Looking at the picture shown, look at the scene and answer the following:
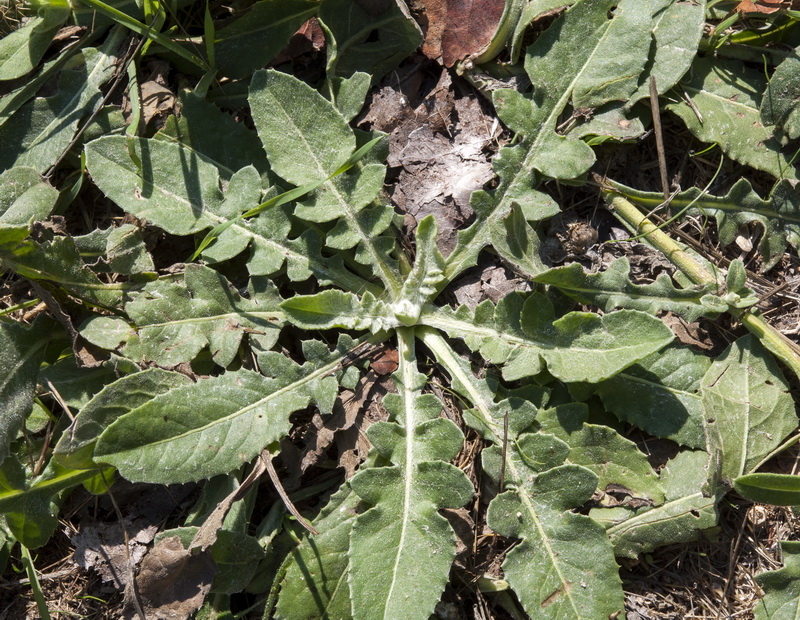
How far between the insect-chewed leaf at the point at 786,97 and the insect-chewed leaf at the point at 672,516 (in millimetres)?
1345

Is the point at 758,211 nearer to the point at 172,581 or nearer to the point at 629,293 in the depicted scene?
the point at 629,293

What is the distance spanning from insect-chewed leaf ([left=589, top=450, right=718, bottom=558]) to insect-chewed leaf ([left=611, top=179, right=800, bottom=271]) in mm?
901

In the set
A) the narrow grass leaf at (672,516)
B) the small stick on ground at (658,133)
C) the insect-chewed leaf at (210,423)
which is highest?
the small stick on ground at (658,133)

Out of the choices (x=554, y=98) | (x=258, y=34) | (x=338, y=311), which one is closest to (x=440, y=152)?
(x=554, y=98)

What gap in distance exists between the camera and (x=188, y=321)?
8.79 ft

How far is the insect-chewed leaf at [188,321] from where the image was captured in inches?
103

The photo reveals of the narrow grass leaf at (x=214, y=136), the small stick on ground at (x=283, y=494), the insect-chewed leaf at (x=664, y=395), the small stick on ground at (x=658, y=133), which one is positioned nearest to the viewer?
the small stick on ground at (x=283, y=494)

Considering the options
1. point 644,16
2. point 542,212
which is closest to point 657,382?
point 542,212

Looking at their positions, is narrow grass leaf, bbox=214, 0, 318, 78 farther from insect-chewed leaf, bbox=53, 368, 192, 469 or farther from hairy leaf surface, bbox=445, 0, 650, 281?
insect-chewed leaf, bbox=53, 368, 192, 469

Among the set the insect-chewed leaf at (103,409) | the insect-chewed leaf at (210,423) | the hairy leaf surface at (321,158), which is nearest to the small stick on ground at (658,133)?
the hairy leaf surface at (321,158)

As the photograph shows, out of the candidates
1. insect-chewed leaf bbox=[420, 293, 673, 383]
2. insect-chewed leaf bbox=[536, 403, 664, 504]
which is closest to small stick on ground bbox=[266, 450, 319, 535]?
insect-chewed leaf bbox=[420, 293, 673, 383]

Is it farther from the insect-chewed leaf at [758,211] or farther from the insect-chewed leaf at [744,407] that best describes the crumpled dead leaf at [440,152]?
the insect-chewed leaf at [744,407]

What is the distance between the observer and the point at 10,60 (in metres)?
2.95

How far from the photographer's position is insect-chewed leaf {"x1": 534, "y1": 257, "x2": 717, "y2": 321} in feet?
8.51
